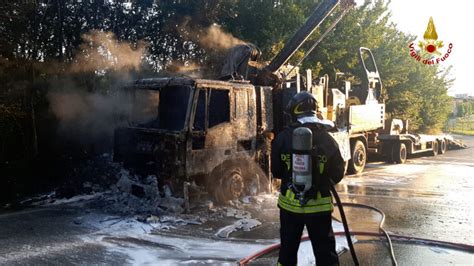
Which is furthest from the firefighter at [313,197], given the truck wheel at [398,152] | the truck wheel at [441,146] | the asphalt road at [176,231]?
the truck wheel at [441,146]

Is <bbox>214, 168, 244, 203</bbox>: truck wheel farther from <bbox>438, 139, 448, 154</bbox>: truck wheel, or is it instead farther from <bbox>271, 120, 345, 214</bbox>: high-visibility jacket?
<bbox>438, 139, 448, 154</bbox>: truck wheel

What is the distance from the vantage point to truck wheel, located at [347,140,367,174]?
12.5 meters

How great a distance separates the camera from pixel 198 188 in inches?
306

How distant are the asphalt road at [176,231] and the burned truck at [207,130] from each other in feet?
2.55

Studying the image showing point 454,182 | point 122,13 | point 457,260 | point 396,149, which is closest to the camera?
point 457,260

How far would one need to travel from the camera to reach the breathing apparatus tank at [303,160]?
12.8 ft

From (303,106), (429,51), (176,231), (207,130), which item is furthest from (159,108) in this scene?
(429,51)

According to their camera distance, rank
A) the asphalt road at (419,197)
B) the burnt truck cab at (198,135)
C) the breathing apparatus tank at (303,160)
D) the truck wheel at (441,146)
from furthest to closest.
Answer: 1. the truck wheel at (441,146)
2. the burnt truck cab at (198,135)
3. the asphalt road at (419,197)
4. the breathing apparatus tank at (303,160)

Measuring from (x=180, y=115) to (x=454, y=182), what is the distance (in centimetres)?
741

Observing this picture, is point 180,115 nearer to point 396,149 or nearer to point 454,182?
point 454,182

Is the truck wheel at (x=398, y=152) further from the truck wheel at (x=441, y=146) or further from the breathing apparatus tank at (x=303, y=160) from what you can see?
the breathing apparatus tank at (x=303, y=160)

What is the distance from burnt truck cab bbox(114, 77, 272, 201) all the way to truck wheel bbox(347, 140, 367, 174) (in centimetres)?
437

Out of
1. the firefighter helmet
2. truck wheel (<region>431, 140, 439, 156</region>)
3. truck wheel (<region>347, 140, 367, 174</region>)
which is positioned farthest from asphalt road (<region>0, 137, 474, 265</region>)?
truck wheel (<region>431, 140, 439, 156</region>)

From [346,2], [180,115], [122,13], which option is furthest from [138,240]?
[122,13]
